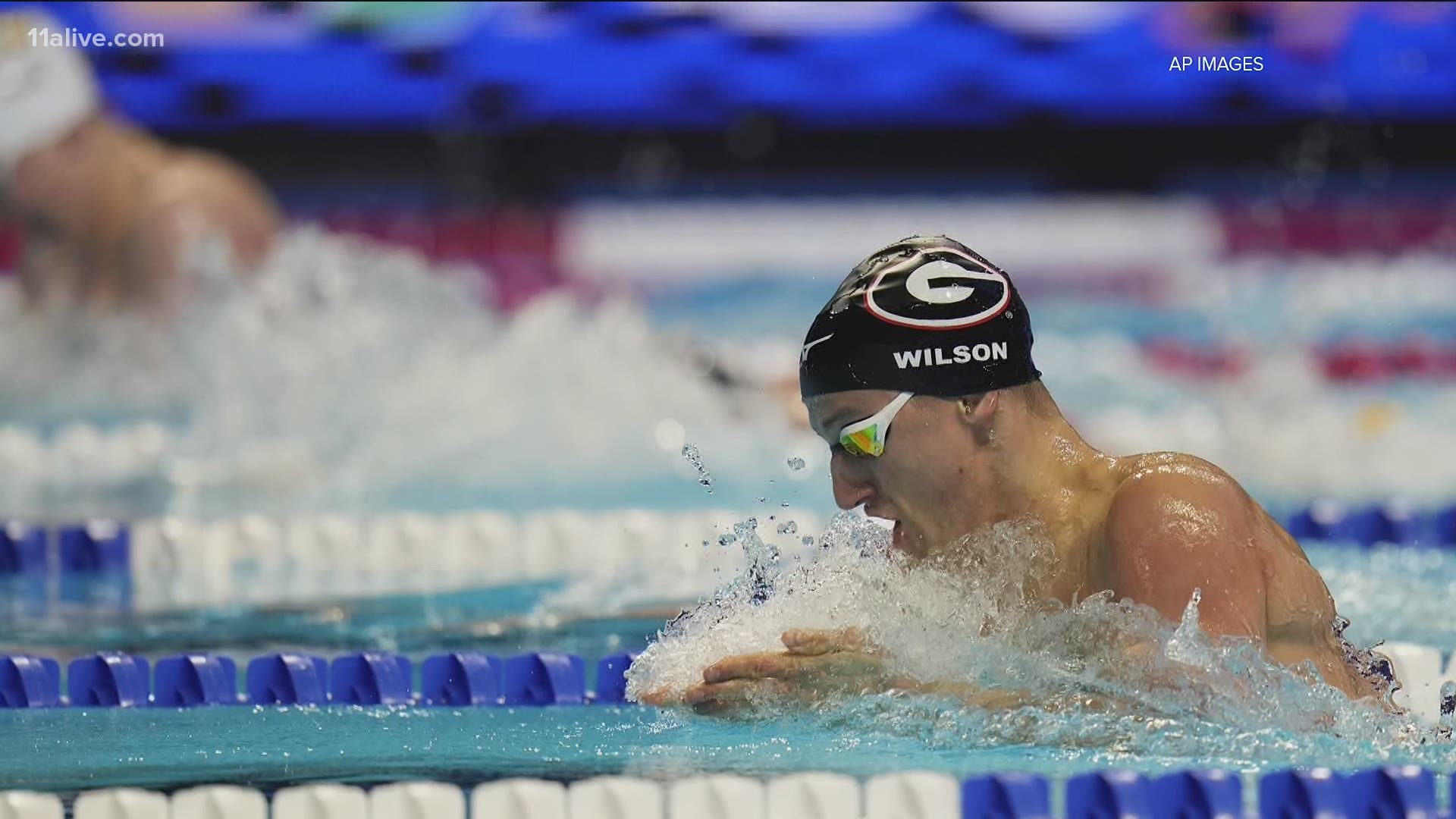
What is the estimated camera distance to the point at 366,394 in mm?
6094

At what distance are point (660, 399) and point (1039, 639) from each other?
12.2ft

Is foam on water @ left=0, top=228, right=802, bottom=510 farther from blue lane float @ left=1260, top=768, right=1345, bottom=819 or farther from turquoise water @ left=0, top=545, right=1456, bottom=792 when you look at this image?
blue lane float @ left=1260, top=768, right=1345, bottom=819

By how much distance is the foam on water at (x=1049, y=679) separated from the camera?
2406mm

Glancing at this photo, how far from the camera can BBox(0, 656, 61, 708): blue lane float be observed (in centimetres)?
301

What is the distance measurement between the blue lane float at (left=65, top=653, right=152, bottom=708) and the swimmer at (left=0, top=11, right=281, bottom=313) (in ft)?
11.4

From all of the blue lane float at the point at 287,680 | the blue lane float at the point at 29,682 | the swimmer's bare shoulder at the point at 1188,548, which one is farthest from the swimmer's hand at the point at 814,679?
the blue lane float at the point at 29,682

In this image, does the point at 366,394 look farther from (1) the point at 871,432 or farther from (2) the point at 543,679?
(1) the point at 871,432

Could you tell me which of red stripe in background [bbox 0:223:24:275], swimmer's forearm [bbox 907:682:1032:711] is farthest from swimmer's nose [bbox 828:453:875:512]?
red stripe in background [bbox 0:223:24:275]

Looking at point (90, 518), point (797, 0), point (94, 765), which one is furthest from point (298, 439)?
point (797, 0)

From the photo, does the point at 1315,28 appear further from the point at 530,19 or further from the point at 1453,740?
the point at 1453,740

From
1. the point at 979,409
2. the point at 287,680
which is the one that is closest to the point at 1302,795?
the point at 979,409

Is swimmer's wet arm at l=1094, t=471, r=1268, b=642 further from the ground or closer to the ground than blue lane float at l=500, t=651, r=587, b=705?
further from the ground

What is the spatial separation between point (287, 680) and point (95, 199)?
12.9ft

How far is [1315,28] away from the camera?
885 cm
